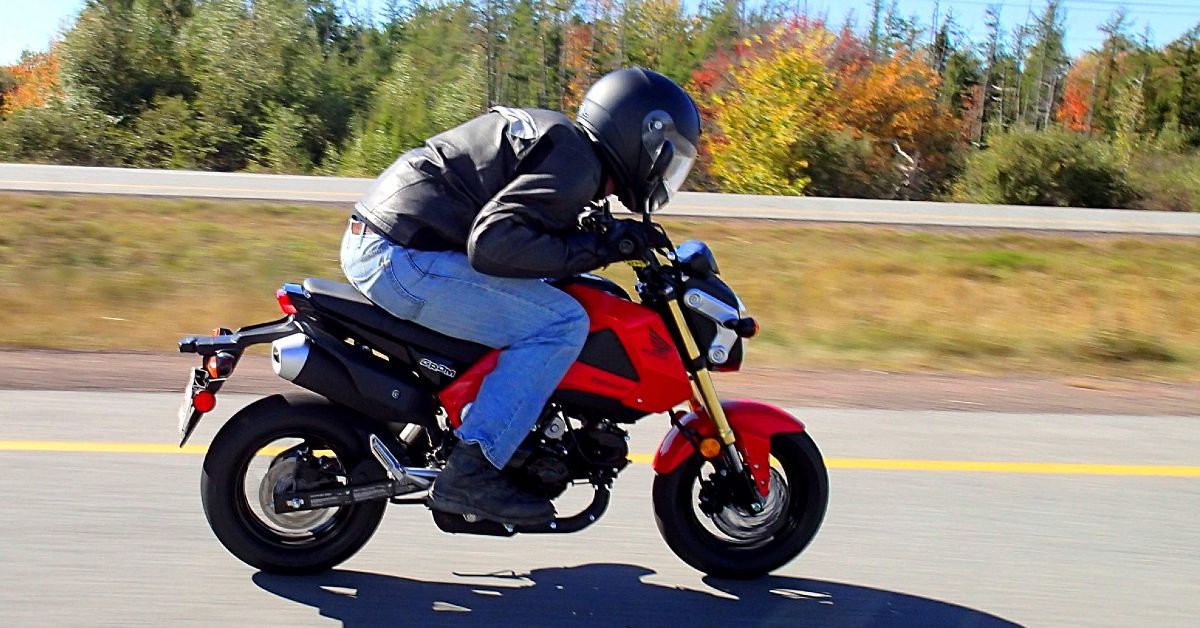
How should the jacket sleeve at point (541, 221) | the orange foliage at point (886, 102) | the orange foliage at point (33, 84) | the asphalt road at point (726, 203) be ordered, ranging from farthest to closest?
the orange foliage at point (886, 102) < the orange foliage at point (33, 84) < the asphalt road at point (726, 203) < the jacket sleeve at point (541, 221)

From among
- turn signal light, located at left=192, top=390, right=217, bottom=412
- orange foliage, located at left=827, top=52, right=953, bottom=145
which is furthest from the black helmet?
orange foliage, located at left=827, top=52, right=953, bottom=145

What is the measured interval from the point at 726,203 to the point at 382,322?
18.6 metres

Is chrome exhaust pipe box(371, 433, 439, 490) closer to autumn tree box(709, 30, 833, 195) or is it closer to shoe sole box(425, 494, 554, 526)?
shoe sole box(425, 494, 554, 526)

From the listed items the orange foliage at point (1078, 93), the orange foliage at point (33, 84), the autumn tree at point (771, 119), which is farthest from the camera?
the orange foliage at point (1078, 93)

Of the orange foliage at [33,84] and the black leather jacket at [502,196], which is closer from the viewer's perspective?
the black leather jacket at [502,196]

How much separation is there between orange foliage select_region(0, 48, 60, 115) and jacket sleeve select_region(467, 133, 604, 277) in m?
34.4

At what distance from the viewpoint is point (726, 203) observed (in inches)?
887

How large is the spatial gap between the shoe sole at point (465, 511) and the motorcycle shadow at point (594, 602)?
0.91 ft

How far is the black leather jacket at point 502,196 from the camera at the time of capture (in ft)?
13.4

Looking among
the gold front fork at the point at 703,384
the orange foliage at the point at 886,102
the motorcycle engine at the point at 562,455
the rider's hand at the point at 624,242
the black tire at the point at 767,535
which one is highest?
the orange foliage at the point at 886,102

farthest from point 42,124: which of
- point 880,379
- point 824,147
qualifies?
point 880,379

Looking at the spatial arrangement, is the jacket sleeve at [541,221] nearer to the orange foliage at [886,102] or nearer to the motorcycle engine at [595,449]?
the motorcycle engine at [595,449]

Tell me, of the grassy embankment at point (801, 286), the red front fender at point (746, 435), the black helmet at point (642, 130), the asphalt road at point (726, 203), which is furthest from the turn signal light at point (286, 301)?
the asphalt road at point (726, 203)

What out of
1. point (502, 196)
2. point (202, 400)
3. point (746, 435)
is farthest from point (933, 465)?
point (202, 400)
